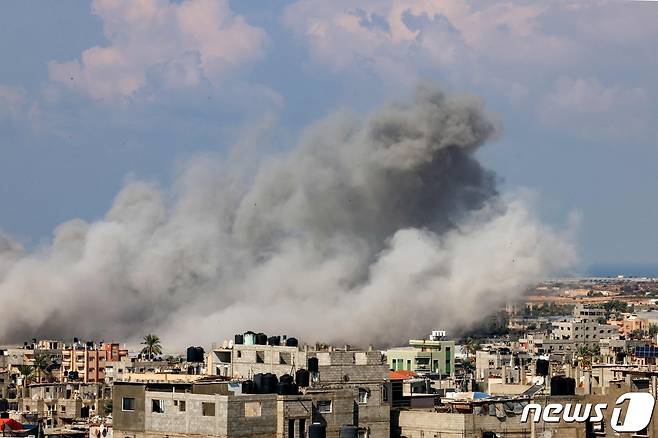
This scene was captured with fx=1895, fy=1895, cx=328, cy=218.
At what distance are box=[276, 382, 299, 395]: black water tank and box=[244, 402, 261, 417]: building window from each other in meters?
0.49

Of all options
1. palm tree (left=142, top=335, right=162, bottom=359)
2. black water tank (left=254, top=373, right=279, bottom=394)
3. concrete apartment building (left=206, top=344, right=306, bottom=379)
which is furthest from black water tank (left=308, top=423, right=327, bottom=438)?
palm tree (left=142, top=335, right=162, bottom=359)

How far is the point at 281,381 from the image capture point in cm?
1894

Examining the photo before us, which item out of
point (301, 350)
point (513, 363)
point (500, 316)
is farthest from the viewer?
point (500, 316)

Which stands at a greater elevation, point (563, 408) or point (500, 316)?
point (500, 316)

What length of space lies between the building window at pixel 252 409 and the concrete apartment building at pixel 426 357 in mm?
25396

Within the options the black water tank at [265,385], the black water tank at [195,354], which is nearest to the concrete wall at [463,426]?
the black water tank at [265,385]

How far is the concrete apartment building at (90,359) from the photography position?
44.1 metres

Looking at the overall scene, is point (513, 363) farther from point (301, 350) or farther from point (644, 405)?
point (644, 405)

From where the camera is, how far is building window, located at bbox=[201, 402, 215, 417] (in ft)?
59.1

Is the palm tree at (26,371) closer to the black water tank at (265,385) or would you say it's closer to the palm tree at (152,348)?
the palm tree at (152,348)

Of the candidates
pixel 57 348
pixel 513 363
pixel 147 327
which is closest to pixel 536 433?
pixel 513 363

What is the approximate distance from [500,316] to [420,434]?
44.7 metres

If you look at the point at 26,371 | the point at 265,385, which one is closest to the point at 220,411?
the point at 265,385

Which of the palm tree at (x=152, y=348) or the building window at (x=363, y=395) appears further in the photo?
the palm tree at (x=152, y=348)
